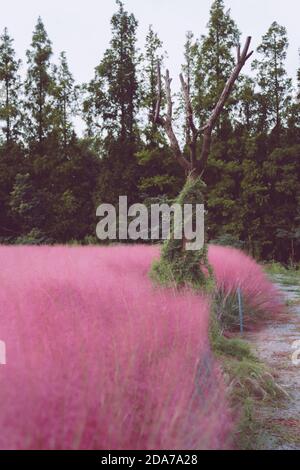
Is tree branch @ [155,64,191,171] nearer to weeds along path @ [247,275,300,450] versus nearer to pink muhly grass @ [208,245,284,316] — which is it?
pink muhly grass @ [208,245,284,316]

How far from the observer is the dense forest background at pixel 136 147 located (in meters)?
16.5

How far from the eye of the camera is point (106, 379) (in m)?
1.70

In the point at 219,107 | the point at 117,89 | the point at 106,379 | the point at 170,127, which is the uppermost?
the point at 117,89

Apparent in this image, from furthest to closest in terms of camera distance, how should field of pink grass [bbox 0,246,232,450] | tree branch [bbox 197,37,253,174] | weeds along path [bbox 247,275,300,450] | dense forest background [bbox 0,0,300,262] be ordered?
1. dense forest background [bbox 0,0,300,262]
2. tree branch [bbox 197,37,253,174]
3. weeds along path [bbox 247,275,300,450]
4. field of pink grass [bbox 0,246,232,450]

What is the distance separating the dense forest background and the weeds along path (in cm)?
1020

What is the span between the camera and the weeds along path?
2729 millimetres

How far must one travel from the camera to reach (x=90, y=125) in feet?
61.7

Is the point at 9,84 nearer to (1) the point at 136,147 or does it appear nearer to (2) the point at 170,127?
(1) the point at 136,147

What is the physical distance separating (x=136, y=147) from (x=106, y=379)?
16.7 metres

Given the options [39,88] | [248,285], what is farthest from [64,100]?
[248,285]

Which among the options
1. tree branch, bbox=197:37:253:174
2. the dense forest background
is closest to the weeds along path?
tree branch, bbox=197:37:253:174

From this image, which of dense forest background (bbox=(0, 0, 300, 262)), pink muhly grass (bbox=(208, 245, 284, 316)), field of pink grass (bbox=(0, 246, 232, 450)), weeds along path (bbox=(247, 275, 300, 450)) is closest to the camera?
field of pink grass (bbox=(0, 246, 232, 450))

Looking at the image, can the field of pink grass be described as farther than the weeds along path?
No
